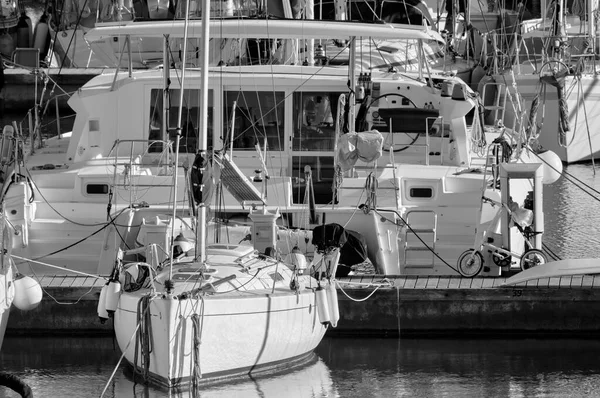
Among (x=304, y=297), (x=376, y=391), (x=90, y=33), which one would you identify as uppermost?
(x=90, y=33)

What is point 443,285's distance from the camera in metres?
16.0

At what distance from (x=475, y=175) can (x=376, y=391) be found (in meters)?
5.23

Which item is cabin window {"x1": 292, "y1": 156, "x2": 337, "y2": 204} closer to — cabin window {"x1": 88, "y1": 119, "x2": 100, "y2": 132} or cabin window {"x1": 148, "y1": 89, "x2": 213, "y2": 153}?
cabin window {"x1": 148, "y1": 89, "x2": 213, "y2": 153}

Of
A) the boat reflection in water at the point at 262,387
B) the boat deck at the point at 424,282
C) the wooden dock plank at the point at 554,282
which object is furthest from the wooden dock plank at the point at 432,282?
the boat reflection in water at the point at 262,387

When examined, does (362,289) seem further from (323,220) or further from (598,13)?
(598,13)

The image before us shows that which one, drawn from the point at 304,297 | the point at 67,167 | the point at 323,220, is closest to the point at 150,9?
the point at 67,167

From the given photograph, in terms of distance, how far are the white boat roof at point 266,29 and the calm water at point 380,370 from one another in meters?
4.45

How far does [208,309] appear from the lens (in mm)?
13312

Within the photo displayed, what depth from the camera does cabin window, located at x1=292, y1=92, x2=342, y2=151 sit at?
19125 mm

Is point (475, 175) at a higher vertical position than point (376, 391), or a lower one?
higher

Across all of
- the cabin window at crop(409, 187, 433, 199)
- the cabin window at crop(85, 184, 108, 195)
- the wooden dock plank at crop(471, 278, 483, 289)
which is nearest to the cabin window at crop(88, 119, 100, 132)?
the cabin window at crop(85, 184, 108, 195)

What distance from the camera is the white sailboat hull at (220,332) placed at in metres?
13.2

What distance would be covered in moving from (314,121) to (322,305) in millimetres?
5380

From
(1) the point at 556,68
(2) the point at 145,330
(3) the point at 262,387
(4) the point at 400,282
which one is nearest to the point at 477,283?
(4) the point at 400,282
